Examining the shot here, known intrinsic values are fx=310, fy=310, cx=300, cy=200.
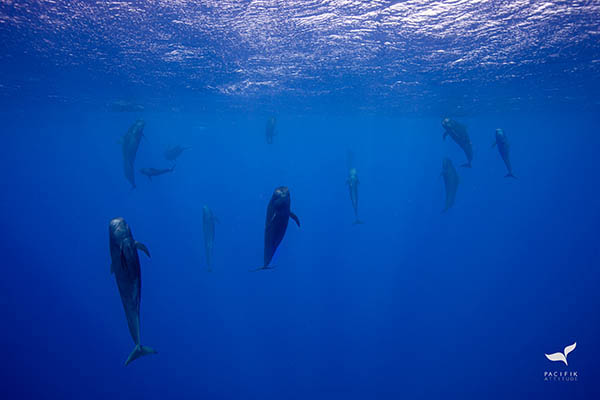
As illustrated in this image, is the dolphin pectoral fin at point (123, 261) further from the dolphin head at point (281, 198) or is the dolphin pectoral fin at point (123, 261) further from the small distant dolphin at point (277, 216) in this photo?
the dolphin head at point (281, 198)

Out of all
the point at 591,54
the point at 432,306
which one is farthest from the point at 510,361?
the point at 591,54

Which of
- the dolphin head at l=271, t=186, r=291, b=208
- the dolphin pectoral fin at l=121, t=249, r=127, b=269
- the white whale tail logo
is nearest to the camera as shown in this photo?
the dolphin pectoral fin at l=121, t=249, r=127, b=269

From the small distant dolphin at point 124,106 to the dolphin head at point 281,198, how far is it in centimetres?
2732

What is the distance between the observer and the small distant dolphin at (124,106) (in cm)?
2639

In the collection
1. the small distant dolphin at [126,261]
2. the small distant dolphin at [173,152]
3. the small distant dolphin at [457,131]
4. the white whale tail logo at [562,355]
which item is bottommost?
the white whale tail logo at [562,355]

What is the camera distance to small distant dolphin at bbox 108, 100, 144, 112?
1039 inches

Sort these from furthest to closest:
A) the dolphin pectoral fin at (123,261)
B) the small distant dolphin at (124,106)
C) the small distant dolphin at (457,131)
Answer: the small distant dolphin at (124,106) → the small distant dolphin at (457,131) → the dolphin pectoral fin at (123,261)

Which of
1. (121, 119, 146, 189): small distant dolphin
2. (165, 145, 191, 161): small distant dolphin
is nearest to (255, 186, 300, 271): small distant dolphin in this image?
(121, 119, 146, 189): small distant dolphin

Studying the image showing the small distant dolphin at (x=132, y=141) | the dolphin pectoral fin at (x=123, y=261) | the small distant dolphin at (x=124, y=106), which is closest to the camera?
the dolphin pectoral fin at (x=123, y=261)

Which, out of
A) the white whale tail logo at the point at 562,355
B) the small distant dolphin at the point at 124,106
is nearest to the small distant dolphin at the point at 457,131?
the white whale tail logo at the point at 562,355

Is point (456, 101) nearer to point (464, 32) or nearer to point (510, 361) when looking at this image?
point (464, 32)

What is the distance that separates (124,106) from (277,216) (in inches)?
1180
